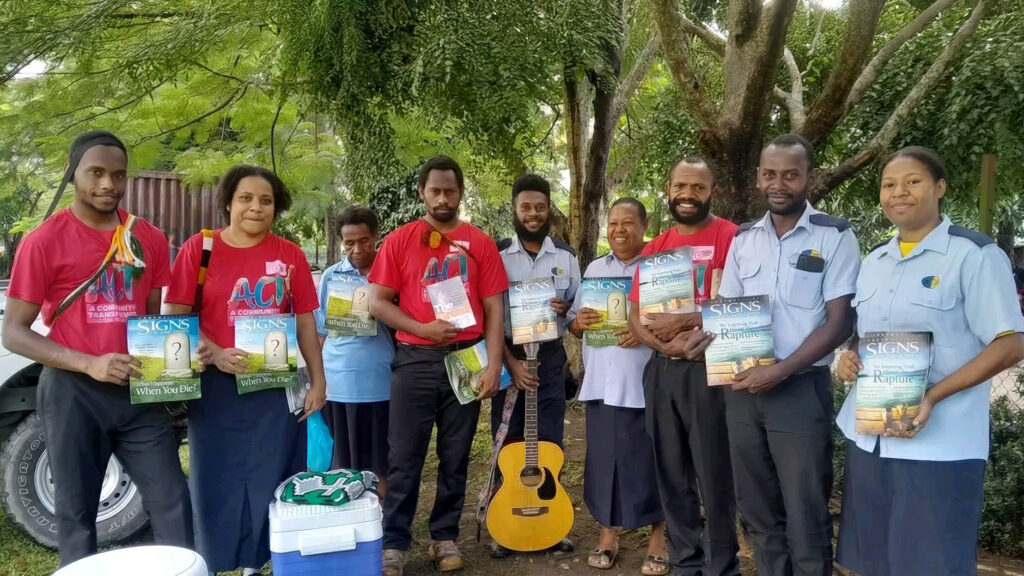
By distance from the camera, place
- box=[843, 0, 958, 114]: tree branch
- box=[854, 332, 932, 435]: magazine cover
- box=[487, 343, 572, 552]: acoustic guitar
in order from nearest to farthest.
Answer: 1. box=[854, 332, 932, 435]: magazine cover
2. box=[487, 343, 572, 552]: acoustic guitar
3. box=[843, 0, 958, 114]: tree branch

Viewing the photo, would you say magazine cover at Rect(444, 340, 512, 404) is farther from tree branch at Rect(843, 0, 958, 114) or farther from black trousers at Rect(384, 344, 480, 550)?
tree branch at Rect(843, 0, 958, 114)

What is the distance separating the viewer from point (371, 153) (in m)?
5.23

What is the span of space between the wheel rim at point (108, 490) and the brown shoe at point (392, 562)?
1624 mm

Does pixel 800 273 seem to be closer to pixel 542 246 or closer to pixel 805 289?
pixel 805 289

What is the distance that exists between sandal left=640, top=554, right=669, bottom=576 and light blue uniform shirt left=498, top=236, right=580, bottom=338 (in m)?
1.38

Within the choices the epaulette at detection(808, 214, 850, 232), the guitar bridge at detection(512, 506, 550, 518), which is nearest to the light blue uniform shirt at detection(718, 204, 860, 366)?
the epaulette at detection(808, 214, 850, 232)

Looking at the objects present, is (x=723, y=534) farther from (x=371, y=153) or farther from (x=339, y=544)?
(x=371, y=153)

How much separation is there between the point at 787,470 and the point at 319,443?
2543 mm

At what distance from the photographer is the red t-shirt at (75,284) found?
3.09 meters

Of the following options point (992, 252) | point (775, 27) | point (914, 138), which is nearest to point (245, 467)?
point (992, 252)

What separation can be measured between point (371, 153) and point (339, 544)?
280cm

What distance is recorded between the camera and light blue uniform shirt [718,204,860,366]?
3205mm

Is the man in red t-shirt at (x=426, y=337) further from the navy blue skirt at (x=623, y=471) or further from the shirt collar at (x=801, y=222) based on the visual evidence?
the shirt collar at (x=801, y=222)

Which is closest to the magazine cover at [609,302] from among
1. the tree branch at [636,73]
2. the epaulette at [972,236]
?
the epaulette at [972,236]
